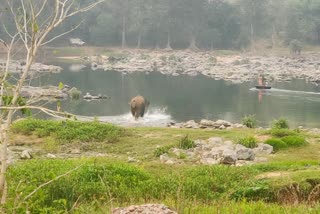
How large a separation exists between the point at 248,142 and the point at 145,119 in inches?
506

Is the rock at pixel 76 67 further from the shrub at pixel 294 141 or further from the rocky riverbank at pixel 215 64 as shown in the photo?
the shrub at pixel 294 141

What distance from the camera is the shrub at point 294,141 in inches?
595

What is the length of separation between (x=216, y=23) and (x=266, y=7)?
34.8ft

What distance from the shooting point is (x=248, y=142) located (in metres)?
15.1

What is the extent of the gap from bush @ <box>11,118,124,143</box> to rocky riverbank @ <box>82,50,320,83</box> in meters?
38.5

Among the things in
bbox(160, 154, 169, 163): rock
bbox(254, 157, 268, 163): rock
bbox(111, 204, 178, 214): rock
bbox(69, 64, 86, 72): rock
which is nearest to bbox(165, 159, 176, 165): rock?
bbox(160, 154, 169, 163): rock

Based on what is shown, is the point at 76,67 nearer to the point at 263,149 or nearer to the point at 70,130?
the point at 70,130

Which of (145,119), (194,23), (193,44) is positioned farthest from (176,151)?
(194,23)

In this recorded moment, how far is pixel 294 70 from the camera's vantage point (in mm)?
65938

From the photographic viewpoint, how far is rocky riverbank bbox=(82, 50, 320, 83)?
2388 inches

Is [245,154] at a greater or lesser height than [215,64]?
greater

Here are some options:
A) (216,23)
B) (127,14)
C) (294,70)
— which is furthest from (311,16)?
(127,14)

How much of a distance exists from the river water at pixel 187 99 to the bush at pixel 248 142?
1046 cm

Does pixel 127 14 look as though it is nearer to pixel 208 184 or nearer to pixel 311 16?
pixel 311 16
